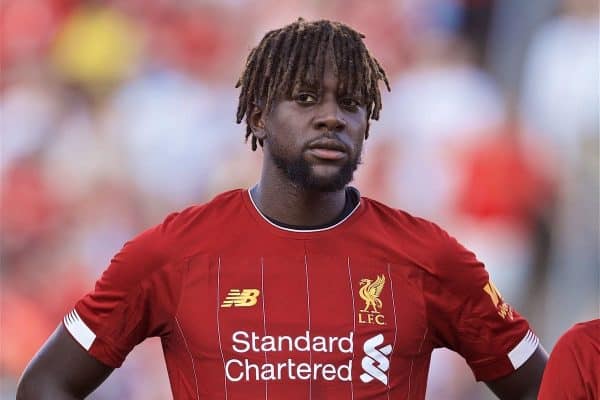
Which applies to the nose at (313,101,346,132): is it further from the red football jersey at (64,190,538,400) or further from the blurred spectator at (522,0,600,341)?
the blurred spectator at (522,0,600,341)

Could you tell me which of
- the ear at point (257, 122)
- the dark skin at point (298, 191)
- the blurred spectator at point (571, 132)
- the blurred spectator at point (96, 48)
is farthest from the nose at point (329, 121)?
the blurred spectator at point (96, 48)

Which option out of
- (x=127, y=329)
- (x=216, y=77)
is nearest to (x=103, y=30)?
(x=216, y=77)

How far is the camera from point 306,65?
11.5 feet

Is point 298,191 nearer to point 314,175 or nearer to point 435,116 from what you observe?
point 314,175

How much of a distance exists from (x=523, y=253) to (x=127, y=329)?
10.9 feet

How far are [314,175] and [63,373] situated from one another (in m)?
0.96

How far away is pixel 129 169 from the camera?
6.71 meters

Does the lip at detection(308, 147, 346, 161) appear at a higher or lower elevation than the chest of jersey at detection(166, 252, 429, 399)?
higher

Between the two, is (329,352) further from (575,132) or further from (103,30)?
(103,30)

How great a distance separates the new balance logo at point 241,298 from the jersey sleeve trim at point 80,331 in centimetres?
42

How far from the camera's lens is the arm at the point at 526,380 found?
141 inches

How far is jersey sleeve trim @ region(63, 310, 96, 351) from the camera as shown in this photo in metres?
3.50

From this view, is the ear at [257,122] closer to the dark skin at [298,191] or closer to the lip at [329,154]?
the dark skin at [298,191]

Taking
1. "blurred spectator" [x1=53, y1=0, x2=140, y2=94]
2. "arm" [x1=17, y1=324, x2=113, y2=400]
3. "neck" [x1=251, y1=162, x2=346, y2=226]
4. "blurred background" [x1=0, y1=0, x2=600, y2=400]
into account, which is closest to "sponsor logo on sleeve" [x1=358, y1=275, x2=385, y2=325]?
"neck" [x1=251, y1=162, x2=346, y2=226]
